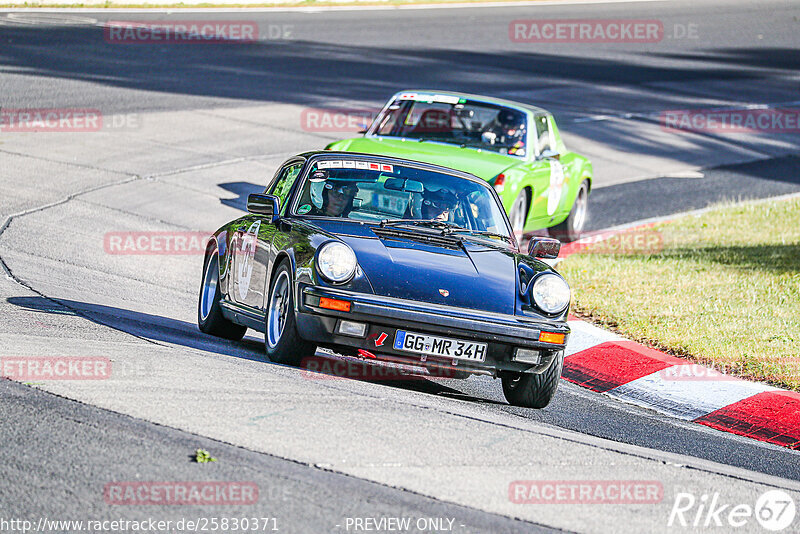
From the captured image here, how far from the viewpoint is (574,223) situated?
14320mm

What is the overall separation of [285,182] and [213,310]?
104cm


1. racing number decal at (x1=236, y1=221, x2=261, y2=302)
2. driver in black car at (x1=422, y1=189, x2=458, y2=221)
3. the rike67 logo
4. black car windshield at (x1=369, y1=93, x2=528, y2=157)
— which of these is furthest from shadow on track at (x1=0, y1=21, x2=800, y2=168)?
the rike67 logo

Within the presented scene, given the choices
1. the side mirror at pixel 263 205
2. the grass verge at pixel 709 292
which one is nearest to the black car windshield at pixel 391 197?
the side mirror at pixel 263 205

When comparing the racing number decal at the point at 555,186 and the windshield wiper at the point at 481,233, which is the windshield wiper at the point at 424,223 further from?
the racing number decal at the point at 555,186

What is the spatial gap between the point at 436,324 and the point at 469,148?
628cm

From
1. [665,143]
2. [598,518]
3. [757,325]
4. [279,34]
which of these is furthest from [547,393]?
[279,34]

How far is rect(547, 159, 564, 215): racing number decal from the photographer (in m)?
13.1

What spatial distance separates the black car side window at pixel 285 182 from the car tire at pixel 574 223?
6.17 m

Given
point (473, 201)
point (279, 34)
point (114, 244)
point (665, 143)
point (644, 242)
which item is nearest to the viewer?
point (473, 201)

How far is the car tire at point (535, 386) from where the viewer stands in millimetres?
6930

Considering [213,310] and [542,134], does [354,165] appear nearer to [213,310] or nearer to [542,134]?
[213,310]

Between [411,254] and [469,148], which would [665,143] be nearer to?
[469,148]

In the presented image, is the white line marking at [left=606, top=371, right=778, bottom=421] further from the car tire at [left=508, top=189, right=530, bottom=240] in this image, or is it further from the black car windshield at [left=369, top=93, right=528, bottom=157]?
the black car windshield at [left=369, top=93, right=528, bottom=157]

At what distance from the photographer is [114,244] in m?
11.4
